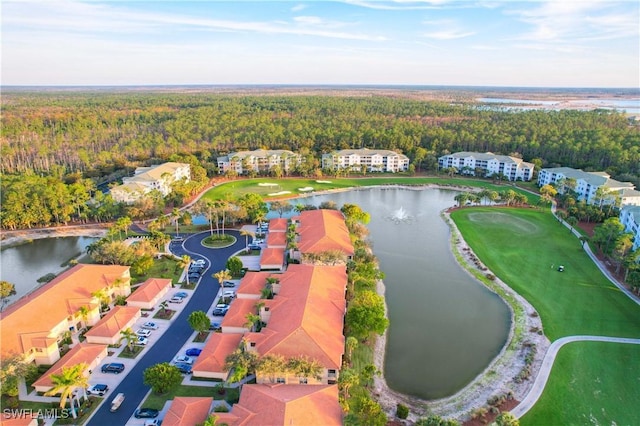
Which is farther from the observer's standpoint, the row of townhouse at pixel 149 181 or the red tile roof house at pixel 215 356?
the row of townhouse at pixel 149 181

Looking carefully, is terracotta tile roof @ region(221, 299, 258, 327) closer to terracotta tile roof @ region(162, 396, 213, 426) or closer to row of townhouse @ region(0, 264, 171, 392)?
terracotta tile roof @ region(162, 396, 213, 426)

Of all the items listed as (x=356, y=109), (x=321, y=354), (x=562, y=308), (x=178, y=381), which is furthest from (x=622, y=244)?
(x=356, y=109)

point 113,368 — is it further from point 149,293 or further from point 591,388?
point 591,388

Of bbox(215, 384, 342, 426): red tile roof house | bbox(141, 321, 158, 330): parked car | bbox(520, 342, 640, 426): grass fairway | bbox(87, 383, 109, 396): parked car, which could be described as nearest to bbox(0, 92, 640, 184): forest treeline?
bbox(520, 342, 640, 426): grass fairway

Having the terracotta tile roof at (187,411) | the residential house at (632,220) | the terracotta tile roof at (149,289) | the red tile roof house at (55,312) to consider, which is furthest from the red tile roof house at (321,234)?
the residential house at (632,220)

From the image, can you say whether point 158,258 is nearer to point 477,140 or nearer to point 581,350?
point 581,350

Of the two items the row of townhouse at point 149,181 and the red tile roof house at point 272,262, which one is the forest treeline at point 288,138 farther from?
the red tile roof house at point 272,262
